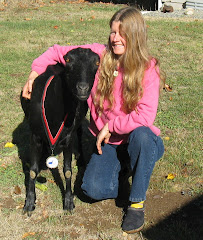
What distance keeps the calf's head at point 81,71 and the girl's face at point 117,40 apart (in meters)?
0.37

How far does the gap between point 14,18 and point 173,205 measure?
11.1 m

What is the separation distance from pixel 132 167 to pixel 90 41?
7.43 m

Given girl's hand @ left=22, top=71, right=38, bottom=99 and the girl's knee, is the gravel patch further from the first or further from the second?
the girl's knee

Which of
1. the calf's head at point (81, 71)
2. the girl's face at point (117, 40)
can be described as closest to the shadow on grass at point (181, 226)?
the calf's head at point (81, 71)

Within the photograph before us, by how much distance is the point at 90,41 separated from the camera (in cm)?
1062

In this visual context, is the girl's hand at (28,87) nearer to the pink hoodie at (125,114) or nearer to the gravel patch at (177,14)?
the pink hoodie at (125,114)

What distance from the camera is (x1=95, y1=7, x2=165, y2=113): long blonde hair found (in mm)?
3494

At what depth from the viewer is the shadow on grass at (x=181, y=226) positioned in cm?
356

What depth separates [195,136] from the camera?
551 cm

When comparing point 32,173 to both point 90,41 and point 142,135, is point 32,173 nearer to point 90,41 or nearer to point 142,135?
point 142,135

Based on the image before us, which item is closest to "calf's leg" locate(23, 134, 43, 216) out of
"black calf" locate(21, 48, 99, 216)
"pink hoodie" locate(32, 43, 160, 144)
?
"black calf" locate(21, 48, 99, 216)

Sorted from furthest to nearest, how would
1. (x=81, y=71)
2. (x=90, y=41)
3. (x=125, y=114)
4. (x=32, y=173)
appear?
(x=90, y=41) → (x=32, y=173) → (x=125, y=114) → (x=81, y=71)

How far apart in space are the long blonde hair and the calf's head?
0.41 m

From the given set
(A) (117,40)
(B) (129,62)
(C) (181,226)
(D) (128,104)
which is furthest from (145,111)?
(C) (181,226)
